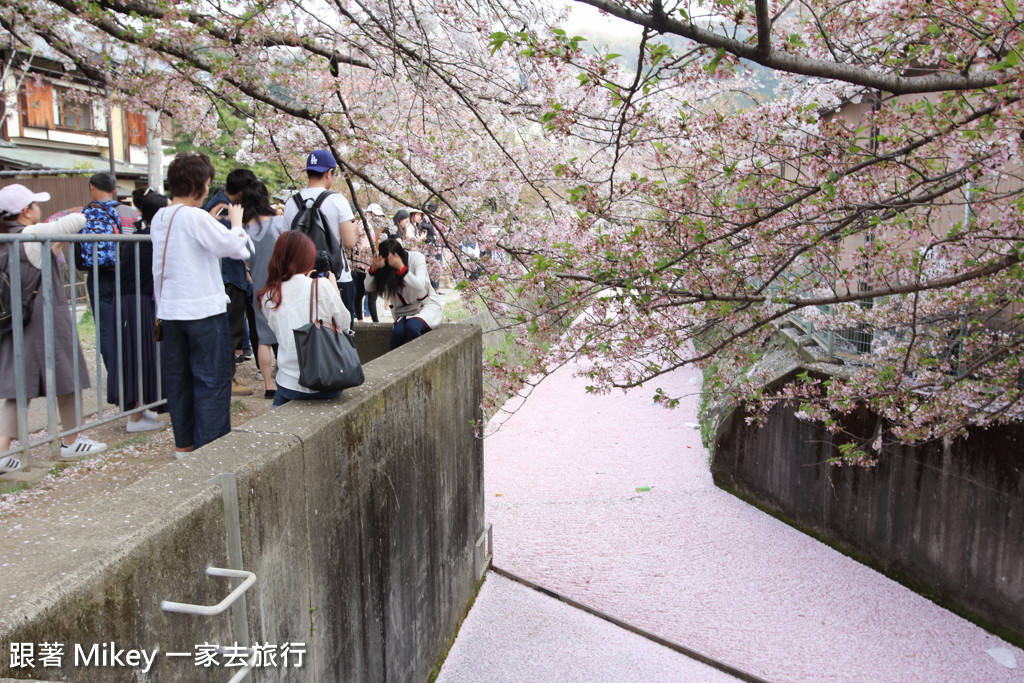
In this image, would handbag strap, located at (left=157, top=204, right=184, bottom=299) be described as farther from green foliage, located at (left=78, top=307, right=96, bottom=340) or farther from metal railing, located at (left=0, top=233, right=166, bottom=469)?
green foliage, located at (left=78, top=307, right=96, bottom=340)

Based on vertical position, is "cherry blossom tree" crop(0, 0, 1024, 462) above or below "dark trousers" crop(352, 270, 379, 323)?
above

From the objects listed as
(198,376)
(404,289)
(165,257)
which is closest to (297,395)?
(198,376)

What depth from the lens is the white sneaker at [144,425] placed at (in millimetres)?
4727

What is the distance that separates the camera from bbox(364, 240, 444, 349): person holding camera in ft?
19.0

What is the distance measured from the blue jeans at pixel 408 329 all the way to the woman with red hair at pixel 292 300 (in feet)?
6.09

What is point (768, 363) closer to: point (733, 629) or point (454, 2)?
point (733, 629)

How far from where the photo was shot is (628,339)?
5.13 metres

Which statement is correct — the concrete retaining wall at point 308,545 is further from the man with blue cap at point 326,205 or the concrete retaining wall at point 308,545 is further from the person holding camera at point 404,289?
the man with blue cap at point 326,205

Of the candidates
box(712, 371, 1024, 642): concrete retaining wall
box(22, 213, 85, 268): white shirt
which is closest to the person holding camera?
box(22, 213, 85, 268): white shirt

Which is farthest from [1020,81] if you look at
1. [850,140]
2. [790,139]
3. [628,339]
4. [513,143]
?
[513,143]

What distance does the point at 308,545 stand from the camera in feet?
9.91

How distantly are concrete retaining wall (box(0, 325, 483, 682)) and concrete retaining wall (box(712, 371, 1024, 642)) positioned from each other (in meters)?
4.10

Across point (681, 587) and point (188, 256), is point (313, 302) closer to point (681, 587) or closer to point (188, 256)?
point (188, 256)

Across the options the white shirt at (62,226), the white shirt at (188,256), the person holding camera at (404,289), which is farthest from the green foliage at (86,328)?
the white shirt at (188,256)
